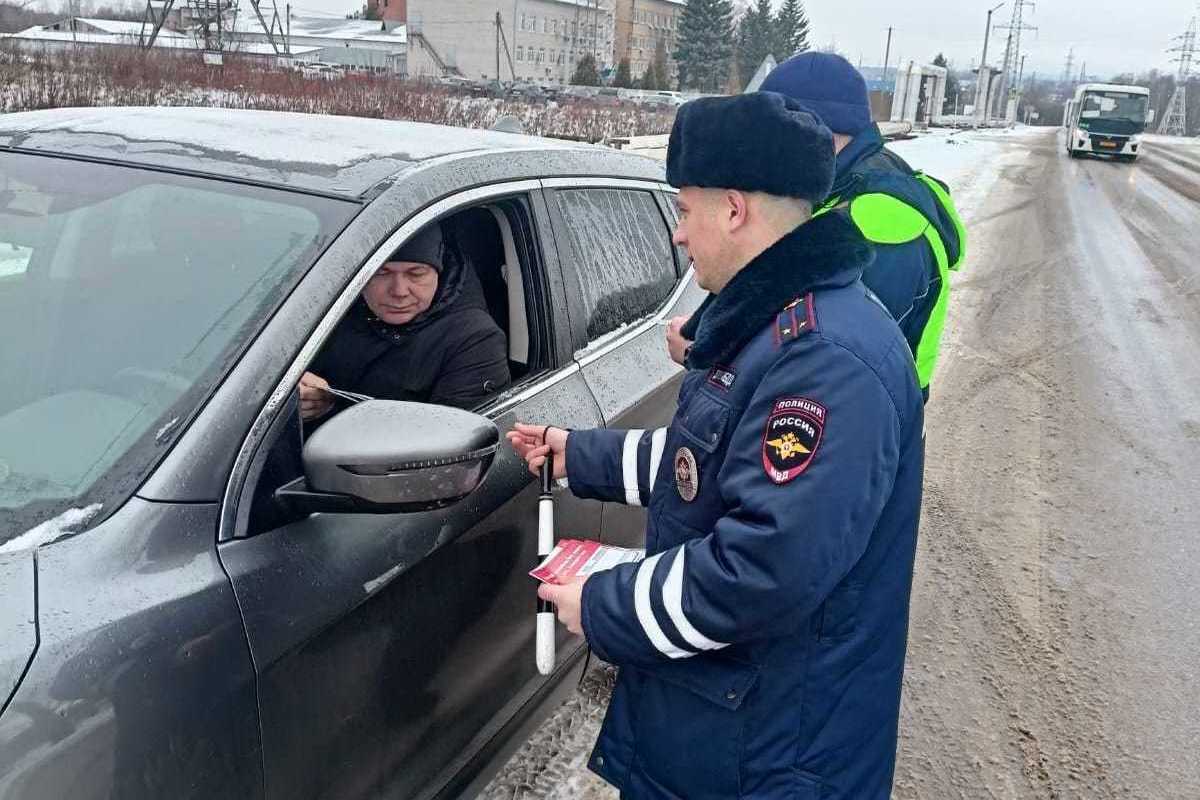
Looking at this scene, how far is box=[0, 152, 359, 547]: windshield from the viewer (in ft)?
4.83

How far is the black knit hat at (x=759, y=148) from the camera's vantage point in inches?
59.1

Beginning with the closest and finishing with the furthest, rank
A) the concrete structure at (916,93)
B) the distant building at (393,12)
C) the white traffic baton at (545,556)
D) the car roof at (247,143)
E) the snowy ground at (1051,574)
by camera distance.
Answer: the white traffic baton at (545,556) < the car roof at (247,143) < the snowy ground at (1051,574) < the concrete structure at (916,93) < the distant building at (393,12)


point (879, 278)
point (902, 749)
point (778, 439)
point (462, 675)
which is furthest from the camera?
point (902, 749)

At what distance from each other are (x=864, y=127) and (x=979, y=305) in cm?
674

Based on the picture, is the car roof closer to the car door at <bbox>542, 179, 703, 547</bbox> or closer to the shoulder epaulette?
the car door at <bbox>542, 179, 703, 547</bbox>

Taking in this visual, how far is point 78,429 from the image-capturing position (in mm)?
1536

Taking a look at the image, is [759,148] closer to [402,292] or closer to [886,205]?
[402,292]

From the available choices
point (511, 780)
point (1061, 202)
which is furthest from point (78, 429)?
point (1061, 202)

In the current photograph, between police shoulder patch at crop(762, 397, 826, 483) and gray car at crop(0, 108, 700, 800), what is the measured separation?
1.62 feet

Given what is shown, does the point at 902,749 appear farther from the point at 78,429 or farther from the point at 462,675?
the point at 78,429

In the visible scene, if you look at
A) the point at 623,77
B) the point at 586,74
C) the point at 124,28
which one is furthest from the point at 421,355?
the point at 124,28

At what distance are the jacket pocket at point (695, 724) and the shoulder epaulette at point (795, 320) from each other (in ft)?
1.73

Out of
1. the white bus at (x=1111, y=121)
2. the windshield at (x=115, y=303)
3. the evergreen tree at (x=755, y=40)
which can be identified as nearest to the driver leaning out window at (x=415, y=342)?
the windshield at (x=115, y=303)

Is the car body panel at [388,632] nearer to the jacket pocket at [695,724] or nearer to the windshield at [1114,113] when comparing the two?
the jacket pocket at [695,724]
